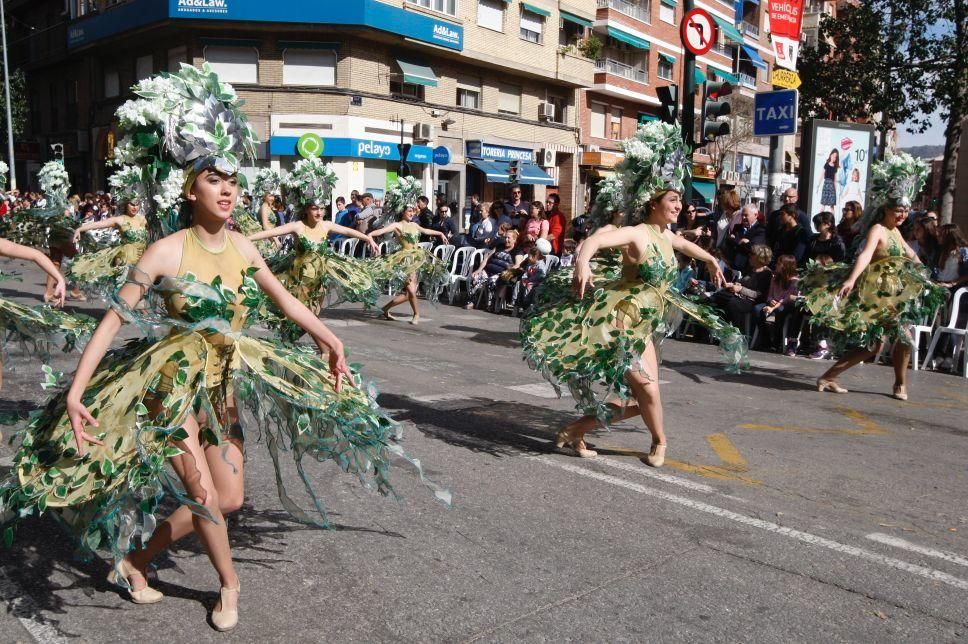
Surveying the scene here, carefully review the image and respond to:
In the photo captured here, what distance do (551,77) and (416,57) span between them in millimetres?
7397

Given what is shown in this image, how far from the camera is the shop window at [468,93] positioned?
113 feet

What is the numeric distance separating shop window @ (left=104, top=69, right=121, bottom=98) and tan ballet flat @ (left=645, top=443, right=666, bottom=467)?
34.5 metres

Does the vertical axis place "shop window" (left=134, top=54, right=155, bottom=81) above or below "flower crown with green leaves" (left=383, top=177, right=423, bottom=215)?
above

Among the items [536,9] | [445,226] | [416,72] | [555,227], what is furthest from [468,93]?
[555,227]

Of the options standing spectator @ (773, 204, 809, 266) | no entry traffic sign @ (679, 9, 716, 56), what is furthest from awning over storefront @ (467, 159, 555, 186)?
standing spectator @ (773, 204, 809, 266)

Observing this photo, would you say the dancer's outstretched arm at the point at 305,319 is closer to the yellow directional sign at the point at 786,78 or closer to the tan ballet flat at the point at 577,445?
the tan ballet flat at the point at 577,445

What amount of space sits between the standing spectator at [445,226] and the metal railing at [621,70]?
2510 centimetres

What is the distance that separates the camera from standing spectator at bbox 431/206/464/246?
1745 centimetres

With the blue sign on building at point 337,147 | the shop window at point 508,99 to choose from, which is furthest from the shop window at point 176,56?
the shop window at point 508,99

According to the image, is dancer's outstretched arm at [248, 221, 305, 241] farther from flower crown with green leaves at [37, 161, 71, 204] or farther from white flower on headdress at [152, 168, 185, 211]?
flower crown with green leaves at [37, 161, 71, 204]

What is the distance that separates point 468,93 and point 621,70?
1067 cm

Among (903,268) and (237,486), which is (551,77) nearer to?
(903,268)

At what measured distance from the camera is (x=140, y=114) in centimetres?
358

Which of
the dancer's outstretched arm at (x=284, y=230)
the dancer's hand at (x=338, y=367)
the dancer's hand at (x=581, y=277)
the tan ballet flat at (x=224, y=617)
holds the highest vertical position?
the dancer's outstretched arm at (x=284, y=230)
